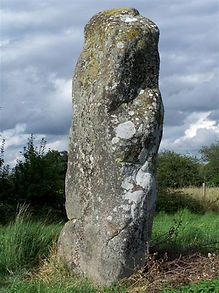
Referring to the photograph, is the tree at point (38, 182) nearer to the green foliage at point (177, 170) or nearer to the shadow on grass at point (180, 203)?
the shadow on grass at point (180, 203)

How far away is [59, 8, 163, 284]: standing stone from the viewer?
8000mm

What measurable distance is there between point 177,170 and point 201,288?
30762 millimetres

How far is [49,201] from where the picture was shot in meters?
19.2

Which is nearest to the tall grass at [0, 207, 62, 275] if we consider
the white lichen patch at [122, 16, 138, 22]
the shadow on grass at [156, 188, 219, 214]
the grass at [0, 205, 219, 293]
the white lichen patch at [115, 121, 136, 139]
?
the grass at [0, 205, 219, 293]

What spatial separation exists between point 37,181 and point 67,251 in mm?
10500

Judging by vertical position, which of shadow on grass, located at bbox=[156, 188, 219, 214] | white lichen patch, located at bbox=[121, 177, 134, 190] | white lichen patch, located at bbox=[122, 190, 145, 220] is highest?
white lichen patch, located at bbox=[121, 177, 134, 190]

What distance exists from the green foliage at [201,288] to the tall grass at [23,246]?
260 centimetres

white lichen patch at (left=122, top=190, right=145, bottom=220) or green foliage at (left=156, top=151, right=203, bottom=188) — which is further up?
green foliage at (left=156, top=151, right=203, bottom=188)

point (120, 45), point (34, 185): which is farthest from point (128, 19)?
point (34, 185)

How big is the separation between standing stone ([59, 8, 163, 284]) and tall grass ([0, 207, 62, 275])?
73 centimetres

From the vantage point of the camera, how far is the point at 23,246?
935 centimetres

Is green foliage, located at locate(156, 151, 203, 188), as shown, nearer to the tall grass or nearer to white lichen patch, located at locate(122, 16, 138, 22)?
the tall grass

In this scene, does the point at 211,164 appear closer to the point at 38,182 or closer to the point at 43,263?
the point at 38,182

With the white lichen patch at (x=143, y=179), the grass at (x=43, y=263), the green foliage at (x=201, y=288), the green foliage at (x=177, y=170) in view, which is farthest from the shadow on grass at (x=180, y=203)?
the green foliage at (x=201, y=288)
